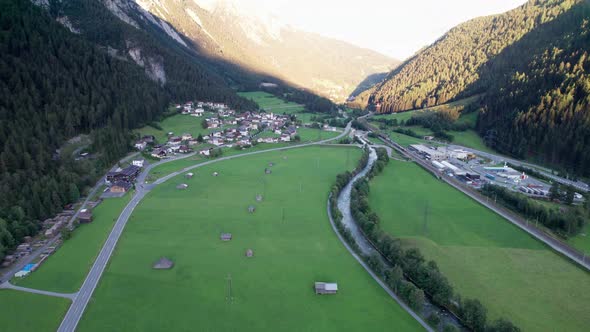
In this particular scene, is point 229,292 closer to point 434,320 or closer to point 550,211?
point 434,320

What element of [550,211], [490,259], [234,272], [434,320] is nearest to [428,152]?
[550,211]

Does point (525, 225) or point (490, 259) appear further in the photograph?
point (525, 225)

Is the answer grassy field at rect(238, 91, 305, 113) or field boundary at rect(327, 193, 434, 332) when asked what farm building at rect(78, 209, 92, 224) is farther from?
grassy field at rect(238, 91, 305, 113)

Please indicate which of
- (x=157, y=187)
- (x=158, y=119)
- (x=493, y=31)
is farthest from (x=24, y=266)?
(x=493, y=31)

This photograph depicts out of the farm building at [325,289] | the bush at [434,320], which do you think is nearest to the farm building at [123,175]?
the farm building at [325,289]

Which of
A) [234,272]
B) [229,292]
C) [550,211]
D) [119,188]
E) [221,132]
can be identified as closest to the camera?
[229,292]

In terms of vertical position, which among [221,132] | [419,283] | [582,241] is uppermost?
[221,132]

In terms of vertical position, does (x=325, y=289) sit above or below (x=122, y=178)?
below
